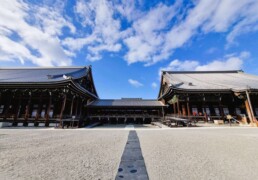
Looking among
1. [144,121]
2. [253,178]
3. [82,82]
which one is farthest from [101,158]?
[82,82]

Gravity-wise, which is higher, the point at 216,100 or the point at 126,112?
the point at 216,100

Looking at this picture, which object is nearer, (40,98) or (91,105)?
(40,98)

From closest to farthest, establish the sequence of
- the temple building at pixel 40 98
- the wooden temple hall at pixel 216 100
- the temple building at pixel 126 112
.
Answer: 1. the temple building at pixel 40 98
2. the wooden temple hall at pixel 216 100
3. the temple building at pixel 126 112

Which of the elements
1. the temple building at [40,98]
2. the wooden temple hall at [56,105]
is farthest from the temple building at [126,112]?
the temple building at [40,98]

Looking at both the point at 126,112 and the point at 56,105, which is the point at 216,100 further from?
the point at 56,105

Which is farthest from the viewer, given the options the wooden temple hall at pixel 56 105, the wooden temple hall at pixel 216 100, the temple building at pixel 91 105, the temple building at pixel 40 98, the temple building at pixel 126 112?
the temple building at pixel 126 112

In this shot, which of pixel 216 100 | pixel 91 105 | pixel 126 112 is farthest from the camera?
pixel 126 112

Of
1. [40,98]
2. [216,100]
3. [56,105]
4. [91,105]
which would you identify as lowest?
[56,105]

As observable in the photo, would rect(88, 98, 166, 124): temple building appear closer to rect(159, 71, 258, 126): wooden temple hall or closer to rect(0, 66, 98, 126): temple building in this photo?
rect(159, 71, 258, 126): wooden temple hall

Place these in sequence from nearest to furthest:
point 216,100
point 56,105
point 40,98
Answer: point 40,98 → point 216,100 → point 56,105

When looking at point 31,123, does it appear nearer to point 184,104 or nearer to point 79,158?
point 79,158

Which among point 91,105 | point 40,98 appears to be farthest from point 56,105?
point 91,105

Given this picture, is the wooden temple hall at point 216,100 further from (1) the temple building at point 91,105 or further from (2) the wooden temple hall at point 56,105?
(2) the wooden temple hall at point 56,105

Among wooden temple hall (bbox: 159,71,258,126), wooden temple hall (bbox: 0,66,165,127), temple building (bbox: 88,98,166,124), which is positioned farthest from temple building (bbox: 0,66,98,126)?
wooden temple hall (bbox: 159,71,258,126)
